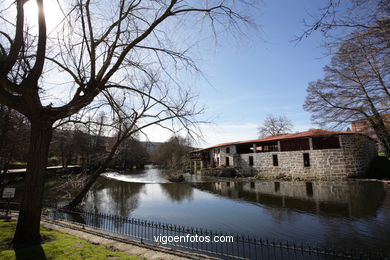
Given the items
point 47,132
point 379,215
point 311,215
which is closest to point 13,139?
point 47,132

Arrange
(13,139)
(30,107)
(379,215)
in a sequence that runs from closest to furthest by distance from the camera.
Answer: (30,107) < (379,215) < (13,139)

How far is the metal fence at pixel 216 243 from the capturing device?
180 inches

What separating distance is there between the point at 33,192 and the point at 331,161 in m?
23.6

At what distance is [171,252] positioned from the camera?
473 cm

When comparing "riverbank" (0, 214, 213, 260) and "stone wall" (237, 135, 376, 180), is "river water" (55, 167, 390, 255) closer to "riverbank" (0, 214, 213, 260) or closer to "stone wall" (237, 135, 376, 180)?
"riverbank" (0, 214, 213, 260)

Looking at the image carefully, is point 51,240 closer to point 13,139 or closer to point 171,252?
point 171,252

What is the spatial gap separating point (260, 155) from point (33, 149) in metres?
25.2

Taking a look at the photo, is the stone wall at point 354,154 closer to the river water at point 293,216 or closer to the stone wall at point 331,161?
the stone wall at point 331,161

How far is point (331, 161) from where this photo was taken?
20.6 m

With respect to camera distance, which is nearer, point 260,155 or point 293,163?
point 293,163

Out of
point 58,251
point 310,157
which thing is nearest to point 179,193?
point 58,251

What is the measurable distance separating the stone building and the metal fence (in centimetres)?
1766

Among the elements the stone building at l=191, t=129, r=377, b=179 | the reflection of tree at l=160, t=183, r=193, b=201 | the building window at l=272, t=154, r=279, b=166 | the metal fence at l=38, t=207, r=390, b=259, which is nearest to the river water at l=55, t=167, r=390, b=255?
the metal fence at l=38, t=207, r=390, b=259

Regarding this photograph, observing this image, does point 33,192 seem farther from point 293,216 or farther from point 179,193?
point 179,193
